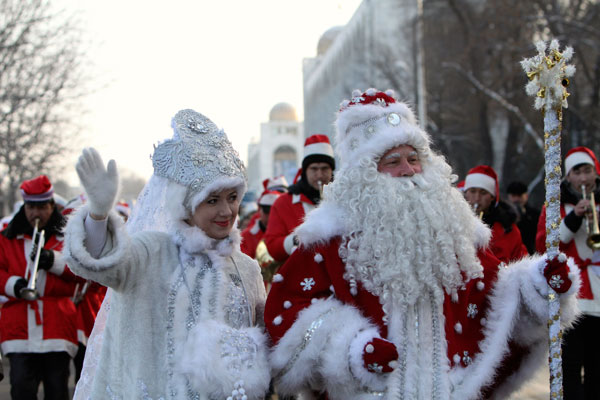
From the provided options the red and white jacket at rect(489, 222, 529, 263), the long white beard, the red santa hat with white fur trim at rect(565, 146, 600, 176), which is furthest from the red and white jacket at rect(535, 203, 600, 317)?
the long white beard

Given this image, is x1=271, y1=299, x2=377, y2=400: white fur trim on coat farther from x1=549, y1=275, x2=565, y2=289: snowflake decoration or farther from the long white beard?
x1=549, y1=275, x2=565, y2=289: snowflake decoration

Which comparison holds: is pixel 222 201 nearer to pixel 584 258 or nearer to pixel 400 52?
pixel 584 258

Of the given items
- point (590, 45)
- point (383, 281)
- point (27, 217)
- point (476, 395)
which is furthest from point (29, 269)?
point (590, 45)

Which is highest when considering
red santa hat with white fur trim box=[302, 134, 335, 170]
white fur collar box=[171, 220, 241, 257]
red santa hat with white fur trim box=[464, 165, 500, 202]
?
Result: red santa hat with white fur trim box=[302, 134, 335, 170]

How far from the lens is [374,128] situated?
3668mm

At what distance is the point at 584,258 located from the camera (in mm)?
5969

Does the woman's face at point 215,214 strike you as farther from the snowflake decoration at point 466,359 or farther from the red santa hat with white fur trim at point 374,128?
the snowflake decoration at point 466,359

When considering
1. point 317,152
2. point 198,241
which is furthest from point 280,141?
point 198,241

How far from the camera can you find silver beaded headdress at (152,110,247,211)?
3.51m

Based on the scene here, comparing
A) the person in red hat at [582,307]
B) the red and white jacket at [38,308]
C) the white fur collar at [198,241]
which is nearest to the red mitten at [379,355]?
the white fur collar at [198,241]

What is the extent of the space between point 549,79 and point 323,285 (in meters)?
1.47

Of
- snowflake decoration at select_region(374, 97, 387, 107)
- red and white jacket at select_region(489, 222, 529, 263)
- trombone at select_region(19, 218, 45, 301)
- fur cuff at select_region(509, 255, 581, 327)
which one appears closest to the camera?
fur cuff at select_region(509, 255, 581, 327)

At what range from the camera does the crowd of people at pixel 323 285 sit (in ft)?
10.6

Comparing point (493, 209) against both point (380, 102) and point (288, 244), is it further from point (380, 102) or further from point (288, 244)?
point (380, 102)
